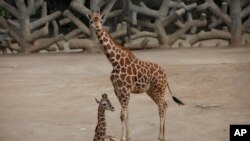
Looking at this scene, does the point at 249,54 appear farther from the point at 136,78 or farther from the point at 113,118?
the point at 136,78

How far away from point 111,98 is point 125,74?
336 cm

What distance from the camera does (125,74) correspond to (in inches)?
233

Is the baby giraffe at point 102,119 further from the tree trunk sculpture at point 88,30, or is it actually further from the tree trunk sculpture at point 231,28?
the tree trunk sculpture at point 231,28

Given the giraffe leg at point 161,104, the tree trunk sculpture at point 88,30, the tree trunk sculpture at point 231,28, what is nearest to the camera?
the giraffe leg at point 161,104

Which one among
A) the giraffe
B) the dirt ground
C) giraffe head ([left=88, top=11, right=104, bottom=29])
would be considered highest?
giraffe head ([left=88, top=11, right=104, bottom=29])

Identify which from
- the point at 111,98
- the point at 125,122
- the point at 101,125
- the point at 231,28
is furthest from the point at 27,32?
the point at 101,125

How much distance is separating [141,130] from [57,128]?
1167mm

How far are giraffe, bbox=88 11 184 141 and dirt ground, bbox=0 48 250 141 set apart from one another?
67 cm

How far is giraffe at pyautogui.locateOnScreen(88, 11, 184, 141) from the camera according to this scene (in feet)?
19.4

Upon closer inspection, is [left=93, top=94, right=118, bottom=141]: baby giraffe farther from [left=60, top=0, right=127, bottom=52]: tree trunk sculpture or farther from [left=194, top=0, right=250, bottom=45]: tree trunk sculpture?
[left=194, top=0, right=250, bottom=45]: tree trunk sculpture

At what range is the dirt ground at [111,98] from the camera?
6934 mm

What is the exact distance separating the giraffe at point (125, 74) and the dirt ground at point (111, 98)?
2.21 ft

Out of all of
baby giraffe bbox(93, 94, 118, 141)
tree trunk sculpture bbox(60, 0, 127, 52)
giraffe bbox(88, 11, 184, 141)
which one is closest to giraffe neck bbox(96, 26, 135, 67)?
giraffe bbox(88, 11, 184, 141)

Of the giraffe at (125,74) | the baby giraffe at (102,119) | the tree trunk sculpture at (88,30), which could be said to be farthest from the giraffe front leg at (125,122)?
the tree trunk sculpture at (88,30)
